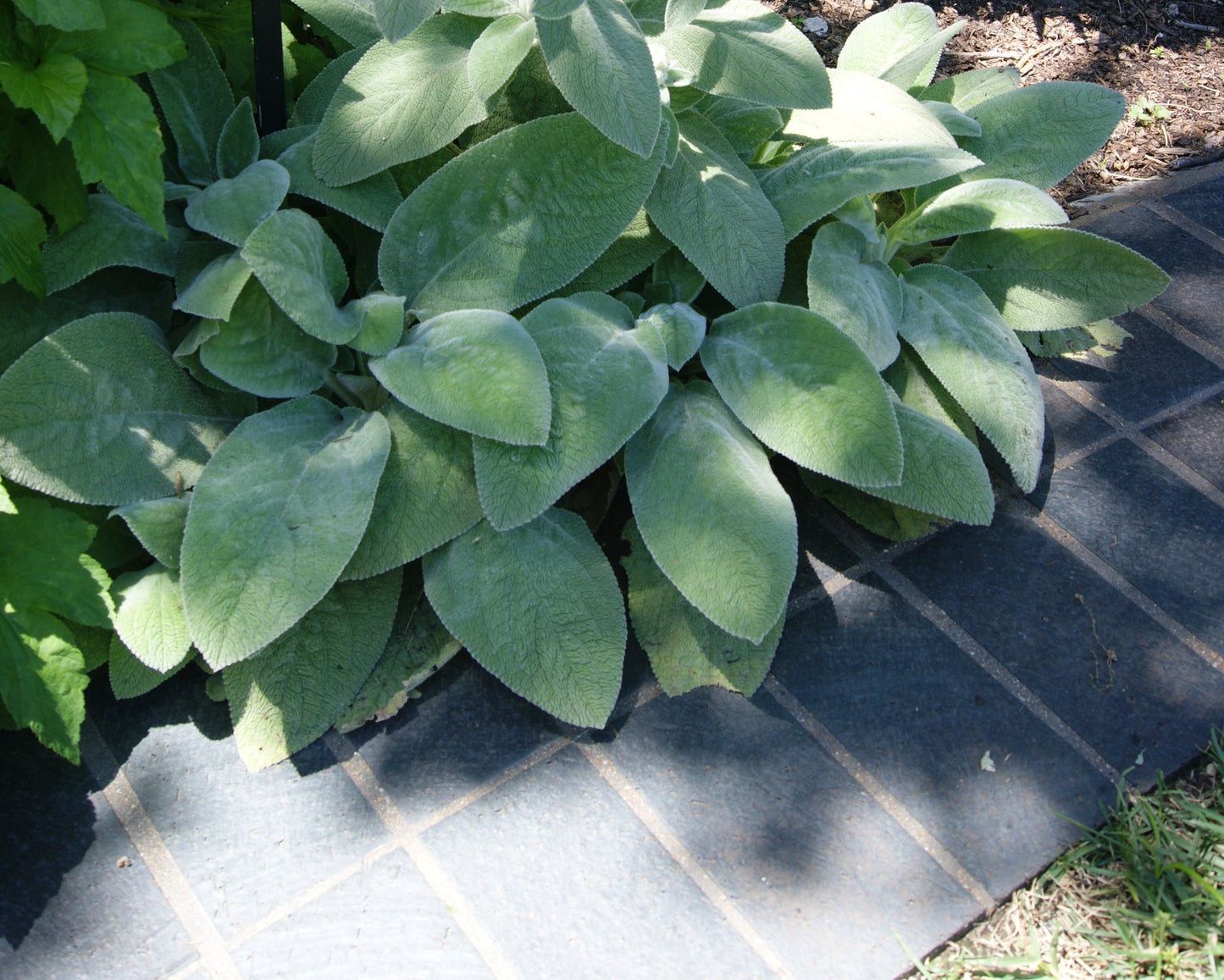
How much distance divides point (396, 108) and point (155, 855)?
127 cm

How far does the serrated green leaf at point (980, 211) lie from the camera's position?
2.11 metres

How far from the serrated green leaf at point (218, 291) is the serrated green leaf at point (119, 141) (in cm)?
15

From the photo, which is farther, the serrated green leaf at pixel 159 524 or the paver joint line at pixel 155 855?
the serrated green leaf at pixel 159 524

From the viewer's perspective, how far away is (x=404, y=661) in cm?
176

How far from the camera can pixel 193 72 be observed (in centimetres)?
197

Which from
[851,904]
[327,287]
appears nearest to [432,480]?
[327,287]

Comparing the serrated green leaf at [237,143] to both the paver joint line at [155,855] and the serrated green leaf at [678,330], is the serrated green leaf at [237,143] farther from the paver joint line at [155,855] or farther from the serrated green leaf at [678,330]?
the paver joint line at [155,855]

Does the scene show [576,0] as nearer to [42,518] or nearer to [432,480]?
[432,480]

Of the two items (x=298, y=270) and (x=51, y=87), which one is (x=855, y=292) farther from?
(x=51, y=87)

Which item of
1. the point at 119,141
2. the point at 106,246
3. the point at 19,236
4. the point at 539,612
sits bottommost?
the point at 539,612

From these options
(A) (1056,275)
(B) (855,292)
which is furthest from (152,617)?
(A) (1056,275)

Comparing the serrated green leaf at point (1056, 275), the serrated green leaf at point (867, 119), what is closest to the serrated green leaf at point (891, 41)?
the serrated green leaf at point (867, 119)

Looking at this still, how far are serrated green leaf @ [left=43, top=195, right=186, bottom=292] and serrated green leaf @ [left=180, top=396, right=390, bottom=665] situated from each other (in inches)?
12.9

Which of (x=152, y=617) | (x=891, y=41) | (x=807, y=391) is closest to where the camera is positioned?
(x=152, y=617)
